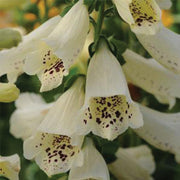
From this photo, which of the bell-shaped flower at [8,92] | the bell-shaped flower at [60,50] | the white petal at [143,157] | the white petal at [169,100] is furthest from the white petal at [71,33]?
the white petal at [143,157]

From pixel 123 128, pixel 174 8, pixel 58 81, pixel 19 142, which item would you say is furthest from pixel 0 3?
pixel 174 8

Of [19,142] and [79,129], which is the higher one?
[79,129]

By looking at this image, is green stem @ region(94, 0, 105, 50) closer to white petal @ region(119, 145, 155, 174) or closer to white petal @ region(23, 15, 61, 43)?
white petal @ region(23, 15, 61, 43)

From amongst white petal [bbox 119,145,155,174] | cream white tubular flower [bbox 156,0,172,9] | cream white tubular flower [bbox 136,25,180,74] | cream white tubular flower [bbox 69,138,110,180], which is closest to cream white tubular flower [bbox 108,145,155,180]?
white petal [bbox 119,145,155,174]

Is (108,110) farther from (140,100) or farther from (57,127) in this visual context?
(140,100)

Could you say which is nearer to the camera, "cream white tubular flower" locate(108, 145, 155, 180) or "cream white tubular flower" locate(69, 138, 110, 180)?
"cream white tubular flower" locate(69, 138, 110, 180)

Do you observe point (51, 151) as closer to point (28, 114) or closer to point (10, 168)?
point (10, 168)

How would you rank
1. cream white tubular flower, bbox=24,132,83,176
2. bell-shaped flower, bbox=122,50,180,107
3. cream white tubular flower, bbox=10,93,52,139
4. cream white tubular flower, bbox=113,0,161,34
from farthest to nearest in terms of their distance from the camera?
cream white tubular flower, bbox=10,93,52,139, bell-shaped flower, bbox=122,50,180,107, cream white tubular flower, bbox=24,132,83,176, cream white tubular flower, bbox=113,0,161,34
